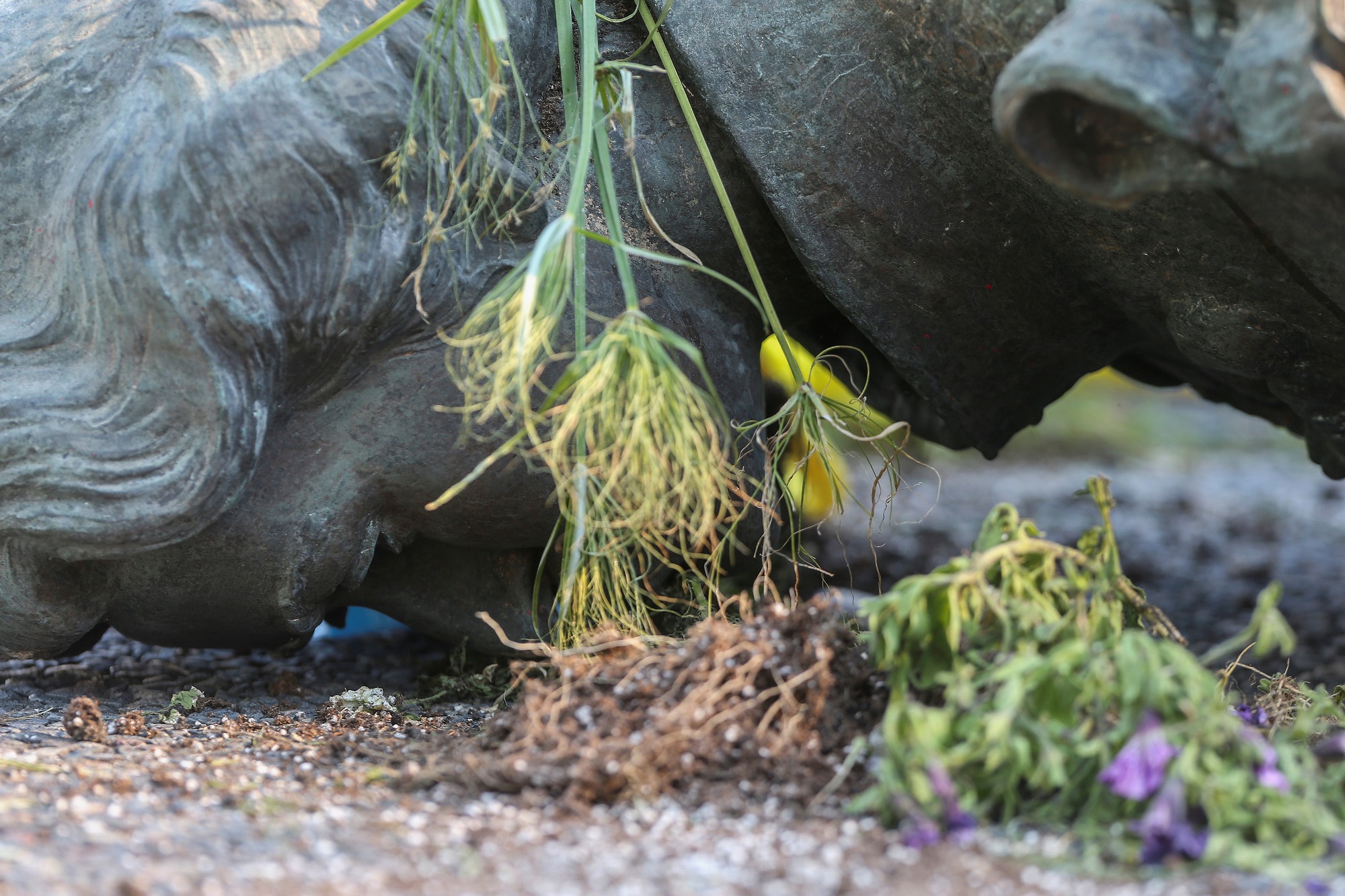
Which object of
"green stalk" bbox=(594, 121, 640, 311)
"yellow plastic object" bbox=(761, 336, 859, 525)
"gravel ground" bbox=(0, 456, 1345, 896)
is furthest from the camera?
"yellow plastic object" bbox=(761, 336, 859, 525)

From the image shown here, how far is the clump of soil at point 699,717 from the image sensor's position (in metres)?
0.76

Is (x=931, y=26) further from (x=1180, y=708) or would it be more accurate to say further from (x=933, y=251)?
(x=1180, y=708)

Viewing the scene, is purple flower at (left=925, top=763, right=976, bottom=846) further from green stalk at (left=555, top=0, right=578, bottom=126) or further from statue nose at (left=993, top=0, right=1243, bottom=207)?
green stalk at (left=555, top=0, right=578, bottom=126)

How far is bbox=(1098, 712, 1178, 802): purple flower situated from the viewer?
2.17ft

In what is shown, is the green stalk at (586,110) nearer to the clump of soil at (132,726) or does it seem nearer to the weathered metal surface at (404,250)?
the weathered metal surface at (404,250)

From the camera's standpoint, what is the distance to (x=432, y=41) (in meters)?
0.94

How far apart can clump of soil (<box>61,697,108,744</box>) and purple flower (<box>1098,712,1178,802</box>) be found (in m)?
0.78

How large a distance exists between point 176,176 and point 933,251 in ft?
2.13

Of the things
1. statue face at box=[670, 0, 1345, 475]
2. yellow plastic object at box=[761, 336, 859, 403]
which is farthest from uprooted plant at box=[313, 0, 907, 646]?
yellow plastic object at box=[761, 336, 859, 403]

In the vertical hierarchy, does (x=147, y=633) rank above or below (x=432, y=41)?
below

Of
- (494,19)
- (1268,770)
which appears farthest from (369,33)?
(1268,770)

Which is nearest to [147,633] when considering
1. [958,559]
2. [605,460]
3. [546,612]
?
[546,612]

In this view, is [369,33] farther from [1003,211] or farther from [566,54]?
[1003,211]

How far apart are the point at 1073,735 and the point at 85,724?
0.77m
